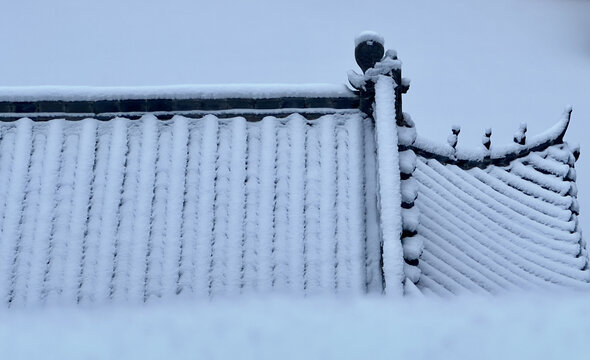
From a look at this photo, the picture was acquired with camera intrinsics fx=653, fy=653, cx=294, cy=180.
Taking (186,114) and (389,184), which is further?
(186,114)

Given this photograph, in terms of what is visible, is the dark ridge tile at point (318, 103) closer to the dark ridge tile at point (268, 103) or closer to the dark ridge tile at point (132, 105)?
the dark ridge tile at point (268, 103)

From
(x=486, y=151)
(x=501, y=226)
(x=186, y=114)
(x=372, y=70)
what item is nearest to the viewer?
(x=372, y=70)

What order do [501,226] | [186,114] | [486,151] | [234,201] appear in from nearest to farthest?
[234,201]
[186,114]
[501,226]
[486,151]

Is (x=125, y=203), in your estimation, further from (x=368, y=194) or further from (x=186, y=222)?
(x=368, y=194)

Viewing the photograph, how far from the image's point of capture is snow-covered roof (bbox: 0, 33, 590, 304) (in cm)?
256

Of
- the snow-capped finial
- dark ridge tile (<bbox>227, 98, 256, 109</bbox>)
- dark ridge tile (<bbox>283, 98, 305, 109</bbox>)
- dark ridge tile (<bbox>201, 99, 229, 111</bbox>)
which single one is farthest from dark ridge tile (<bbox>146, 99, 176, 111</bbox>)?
the snow-capped finial

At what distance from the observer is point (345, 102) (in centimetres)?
298

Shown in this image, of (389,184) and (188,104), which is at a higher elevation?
(188,104)

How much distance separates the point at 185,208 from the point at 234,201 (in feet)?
0.69

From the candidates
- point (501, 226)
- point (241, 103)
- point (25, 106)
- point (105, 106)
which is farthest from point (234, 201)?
point (501, 226)

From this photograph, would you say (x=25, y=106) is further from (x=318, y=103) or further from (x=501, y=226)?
(x=501, y=226)

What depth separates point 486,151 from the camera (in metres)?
3.57

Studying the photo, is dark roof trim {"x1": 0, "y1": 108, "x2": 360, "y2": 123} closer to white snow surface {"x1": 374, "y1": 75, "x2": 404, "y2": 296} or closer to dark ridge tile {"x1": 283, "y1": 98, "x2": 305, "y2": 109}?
dark ridge tile {"x1": 283, "y1": 98, "x2": 305, "y2": 109}

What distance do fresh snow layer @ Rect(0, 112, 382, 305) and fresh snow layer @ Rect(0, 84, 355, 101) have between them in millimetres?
107
